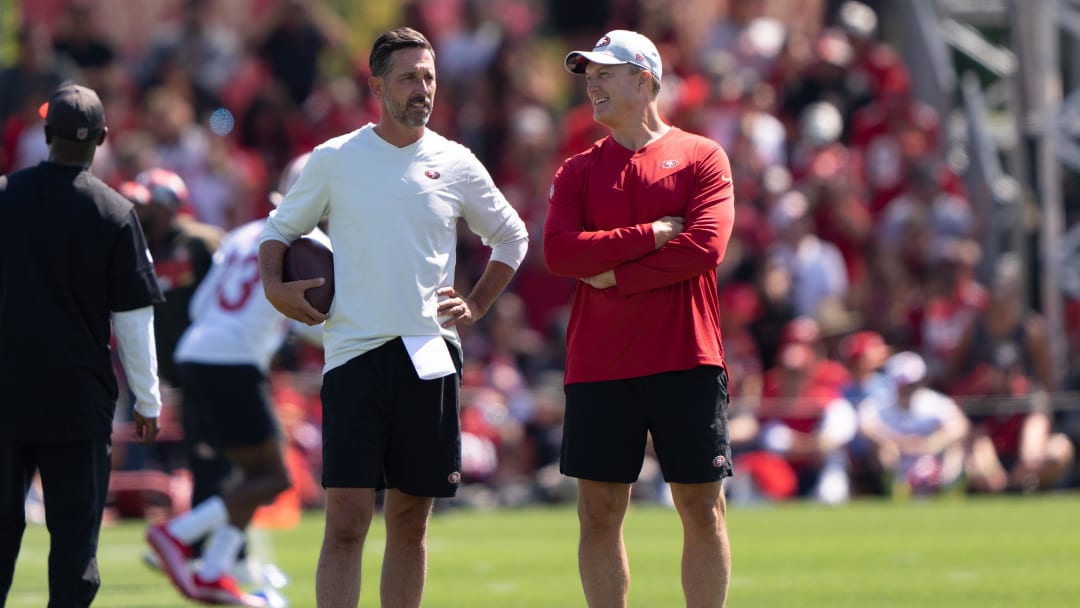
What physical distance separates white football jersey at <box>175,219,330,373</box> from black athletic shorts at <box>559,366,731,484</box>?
140 inches

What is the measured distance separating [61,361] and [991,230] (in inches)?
594

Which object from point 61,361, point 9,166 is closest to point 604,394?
point 61,361

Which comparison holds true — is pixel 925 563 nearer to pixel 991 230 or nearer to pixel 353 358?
pixel 353 358

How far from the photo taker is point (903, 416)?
18.0m

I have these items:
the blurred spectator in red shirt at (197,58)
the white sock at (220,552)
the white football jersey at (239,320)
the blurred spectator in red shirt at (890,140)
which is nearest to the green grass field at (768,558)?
the white sock at (220,552)

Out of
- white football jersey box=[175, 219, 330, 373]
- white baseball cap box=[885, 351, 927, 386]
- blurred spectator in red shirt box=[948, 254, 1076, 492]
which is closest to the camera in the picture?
white football jersey box=[175, 219, 330, 373]

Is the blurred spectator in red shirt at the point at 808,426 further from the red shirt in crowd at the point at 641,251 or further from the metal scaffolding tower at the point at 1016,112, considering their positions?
the red shirt in crowd at the point at 641,251

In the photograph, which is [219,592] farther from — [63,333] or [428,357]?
[428,357]

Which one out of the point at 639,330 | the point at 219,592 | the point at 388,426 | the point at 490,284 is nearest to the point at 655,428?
the point at 639,330

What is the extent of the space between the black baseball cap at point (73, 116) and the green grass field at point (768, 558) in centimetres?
359

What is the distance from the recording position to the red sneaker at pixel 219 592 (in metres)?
10.1

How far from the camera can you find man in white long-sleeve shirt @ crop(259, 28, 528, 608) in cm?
709

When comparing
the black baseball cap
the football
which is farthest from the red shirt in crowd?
the black baseball cap

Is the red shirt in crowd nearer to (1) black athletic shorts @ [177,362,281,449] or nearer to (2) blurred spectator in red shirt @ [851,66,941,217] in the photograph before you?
(1) black athletic shorts @ [177,362,281,449]
